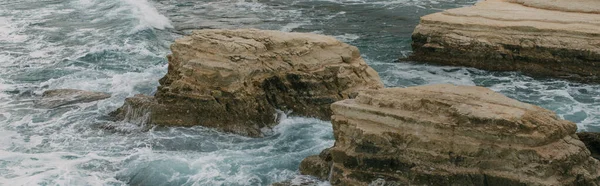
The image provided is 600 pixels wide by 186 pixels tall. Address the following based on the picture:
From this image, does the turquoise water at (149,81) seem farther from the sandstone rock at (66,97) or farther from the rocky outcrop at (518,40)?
the rocky outcrop at (518,40)

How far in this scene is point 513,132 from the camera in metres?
8.97

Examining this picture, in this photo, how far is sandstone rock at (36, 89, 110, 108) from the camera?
621 inches

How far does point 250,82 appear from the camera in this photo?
13305 mm

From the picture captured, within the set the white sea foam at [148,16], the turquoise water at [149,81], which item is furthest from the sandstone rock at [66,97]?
the white sea foam at [148,16]

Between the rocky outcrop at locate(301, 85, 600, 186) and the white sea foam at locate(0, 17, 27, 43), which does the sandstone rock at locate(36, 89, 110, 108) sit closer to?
the white sea foam at locate(0, 17, 27, 43)

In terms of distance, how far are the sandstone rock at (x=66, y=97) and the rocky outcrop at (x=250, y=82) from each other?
207 centimetres

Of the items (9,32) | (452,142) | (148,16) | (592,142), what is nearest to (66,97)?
(9,32)

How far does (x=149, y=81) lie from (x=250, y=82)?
460cm

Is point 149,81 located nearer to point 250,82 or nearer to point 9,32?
point 250,82

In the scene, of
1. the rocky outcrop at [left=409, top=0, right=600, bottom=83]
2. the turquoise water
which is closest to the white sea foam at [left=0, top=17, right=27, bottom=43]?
the turquoise water

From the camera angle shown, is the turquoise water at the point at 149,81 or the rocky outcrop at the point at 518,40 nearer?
the turquoise water at the point at 149,81

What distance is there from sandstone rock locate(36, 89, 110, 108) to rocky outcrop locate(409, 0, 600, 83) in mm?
7409

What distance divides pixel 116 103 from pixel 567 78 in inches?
370

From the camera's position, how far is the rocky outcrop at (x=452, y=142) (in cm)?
895
